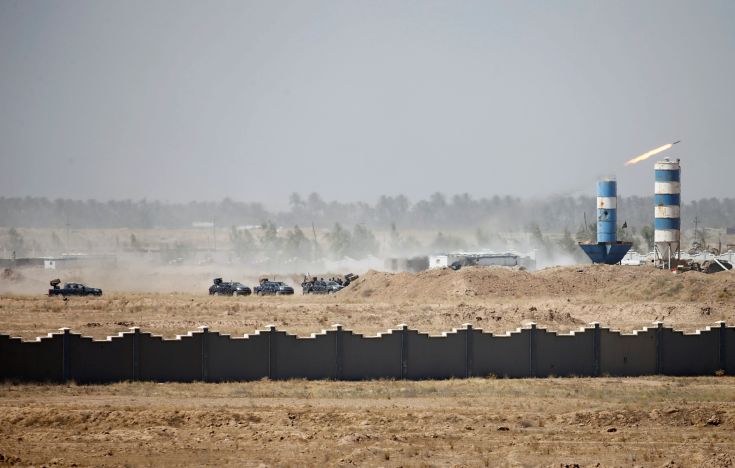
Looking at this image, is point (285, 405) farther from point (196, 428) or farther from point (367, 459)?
point (367, 459)

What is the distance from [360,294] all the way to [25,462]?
5850 cm

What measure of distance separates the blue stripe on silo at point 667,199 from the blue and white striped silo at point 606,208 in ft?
14.1

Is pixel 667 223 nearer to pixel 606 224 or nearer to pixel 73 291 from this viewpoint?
pixel 606 224

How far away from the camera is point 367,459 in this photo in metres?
27.1

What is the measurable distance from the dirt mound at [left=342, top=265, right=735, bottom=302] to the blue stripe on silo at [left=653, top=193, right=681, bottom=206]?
18.5 feet

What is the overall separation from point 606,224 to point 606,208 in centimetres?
137

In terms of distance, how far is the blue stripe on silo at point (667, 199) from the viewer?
87.1 meters

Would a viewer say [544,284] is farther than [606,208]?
No

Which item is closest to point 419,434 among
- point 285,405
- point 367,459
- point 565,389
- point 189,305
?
point 367,459

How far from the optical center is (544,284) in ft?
263

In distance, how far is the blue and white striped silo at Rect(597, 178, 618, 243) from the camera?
91062mm

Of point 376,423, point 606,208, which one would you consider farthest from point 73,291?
point 376,423

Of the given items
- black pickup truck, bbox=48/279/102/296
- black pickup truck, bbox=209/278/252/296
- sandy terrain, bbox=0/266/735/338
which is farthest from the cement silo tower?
black pickup truck, bbox=48/279/102/296

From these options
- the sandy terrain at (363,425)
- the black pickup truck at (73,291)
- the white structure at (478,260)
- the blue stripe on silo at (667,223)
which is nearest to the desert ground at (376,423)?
the sandy terrain at (363,425)
